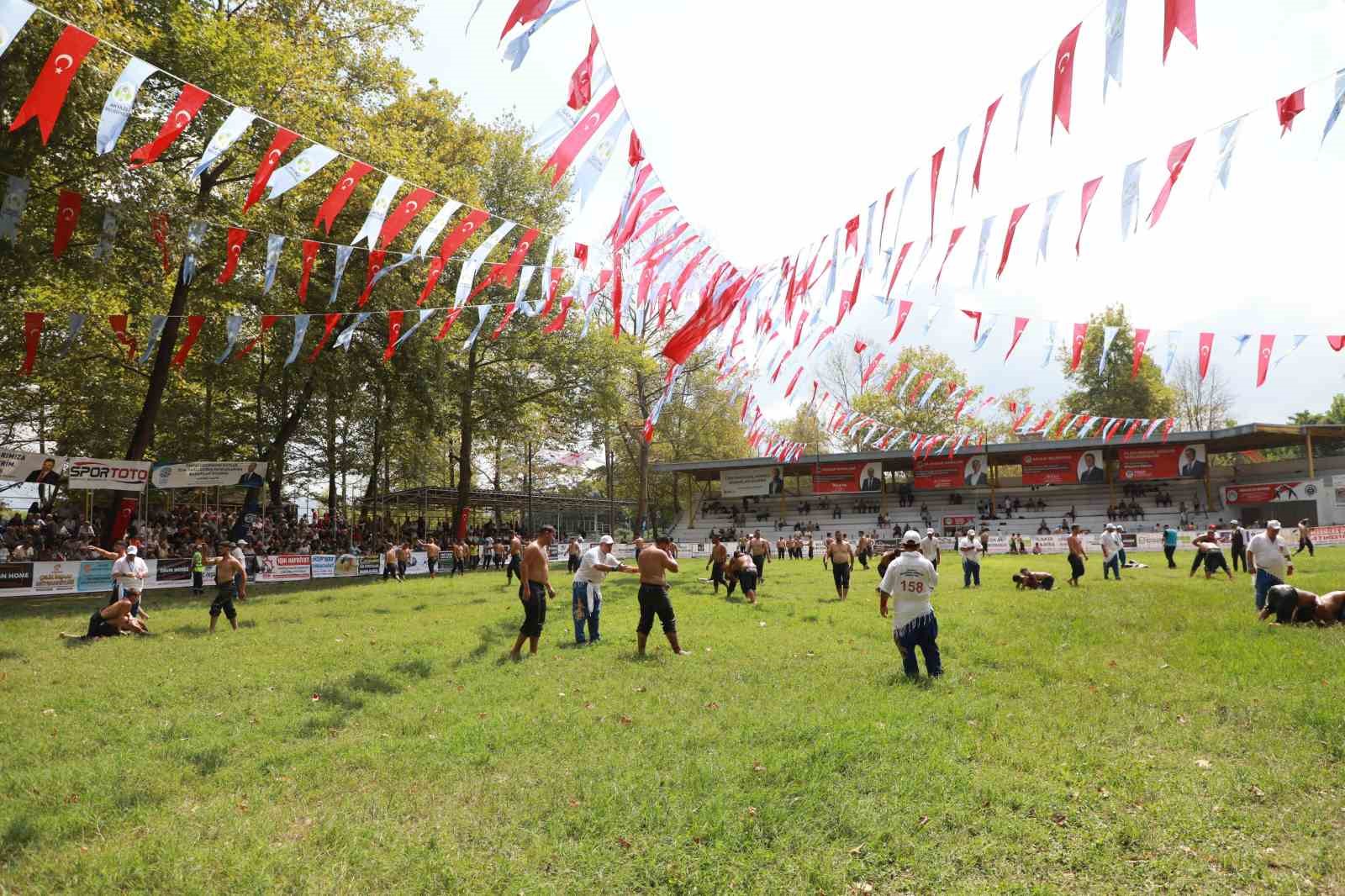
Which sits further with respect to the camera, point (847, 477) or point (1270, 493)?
point (847, 477)

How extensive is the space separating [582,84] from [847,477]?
43.7m

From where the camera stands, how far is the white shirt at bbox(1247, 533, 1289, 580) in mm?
10352

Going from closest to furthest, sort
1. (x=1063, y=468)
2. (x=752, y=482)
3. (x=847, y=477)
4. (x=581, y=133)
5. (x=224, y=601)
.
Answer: (x=581, y=133) → (x=224, y=601) → (x=1063, y=468) → (x=847, y=477) → (x=752, y=482)

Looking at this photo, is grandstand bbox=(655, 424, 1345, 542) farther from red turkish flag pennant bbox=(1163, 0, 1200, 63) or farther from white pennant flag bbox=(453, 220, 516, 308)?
red turkish flag pennant bbox=(1163, 0, 1200, 63)

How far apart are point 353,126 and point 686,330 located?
16574 mm

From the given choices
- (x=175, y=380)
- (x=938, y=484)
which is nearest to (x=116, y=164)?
(x=175, y=380)

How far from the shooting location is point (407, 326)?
22.6 m

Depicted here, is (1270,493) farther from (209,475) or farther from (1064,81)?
(209,475)

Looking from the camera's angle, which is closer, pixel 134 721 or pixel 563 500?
pixel 134 721

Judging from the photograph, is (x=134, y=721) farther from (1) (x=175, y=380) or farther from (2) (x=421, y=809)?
(1) (x=175, y=380)

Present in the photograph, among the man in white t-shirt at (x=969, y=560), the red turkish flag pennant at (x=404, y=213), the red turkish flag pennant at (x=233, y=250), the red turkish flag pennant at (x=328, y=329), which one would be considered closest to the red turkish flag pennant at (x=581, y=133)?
the red turkish flag pennant at (x=404, y=213)

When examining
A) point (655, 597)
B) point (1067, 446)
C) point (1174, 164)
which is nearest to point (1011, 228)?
point (1174, 164)

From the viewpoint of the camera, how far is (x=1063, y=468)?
148 feet

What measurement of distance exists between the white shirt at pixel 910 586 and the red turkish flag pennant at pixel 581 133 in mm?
5479
